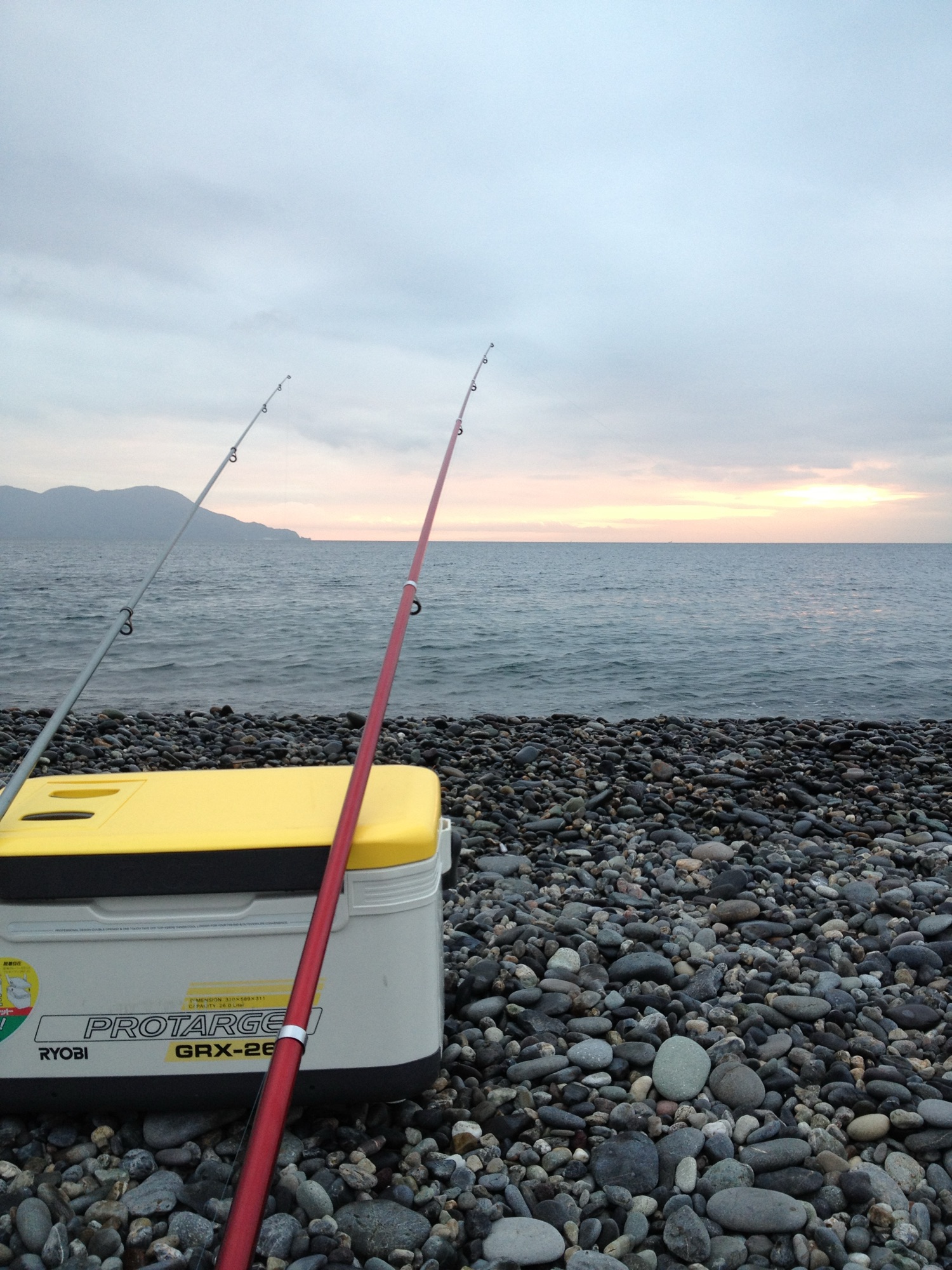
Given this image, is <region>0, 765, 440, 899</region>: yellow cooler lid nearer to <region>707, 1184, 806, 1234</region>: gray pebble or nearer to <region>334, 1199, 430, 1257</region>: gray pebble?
<region>334, 1199, 430, 1257</region>: gray pebble

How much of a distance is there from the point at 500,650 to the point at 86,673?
1740 cm

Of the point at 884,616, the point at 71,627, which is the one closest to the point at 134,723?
the point at 71,627

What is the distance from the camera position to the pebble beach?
2307 millimetres

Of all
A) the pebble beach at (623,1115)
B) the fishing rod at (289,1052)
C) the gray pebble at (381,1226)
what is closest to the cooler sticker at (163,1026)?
the pebble beach at (623,1115)

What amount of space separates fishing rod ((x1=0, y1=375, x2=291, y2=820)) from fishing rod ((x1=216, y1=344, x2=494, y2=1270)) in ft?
3.30

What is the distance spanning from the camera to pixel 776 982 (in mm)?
3639

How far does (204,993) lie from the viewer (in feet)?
7.88

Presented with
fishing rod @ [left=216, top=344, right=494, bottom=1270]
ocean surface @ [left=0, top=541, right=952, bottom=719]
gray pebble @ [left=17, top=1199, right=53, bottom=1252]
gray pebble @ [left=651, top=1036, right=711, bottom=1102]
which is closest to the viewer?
fishing rod @ [left=216, top=344, right=494, bottom=1270]

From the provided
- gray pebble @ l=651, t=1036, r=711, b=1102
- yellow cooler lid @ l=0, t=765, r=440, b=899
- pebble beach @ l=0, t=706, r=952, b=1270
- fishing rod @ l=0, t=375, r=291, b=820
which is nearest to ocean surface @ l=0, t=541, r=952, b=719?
pebble beach @ l=0, t=706, r=952, b=1270

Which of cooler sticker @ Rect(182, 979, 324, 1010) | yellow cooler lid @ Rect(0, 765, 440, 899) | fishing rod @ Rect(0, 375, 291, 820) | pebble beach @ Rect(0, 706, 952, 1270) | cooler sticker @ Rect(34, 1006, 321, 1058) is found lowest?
pebble beach @ Rect(0, 706, 952, 1270)

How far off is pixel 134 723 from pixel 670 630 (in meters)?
17.0

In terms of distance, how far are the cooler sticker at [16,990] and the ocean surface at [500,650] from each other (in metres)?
10.4

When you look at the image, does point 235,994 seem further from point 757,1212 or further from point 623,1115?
point 757,1212

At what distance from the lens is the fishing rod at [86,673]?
8.12 ft
